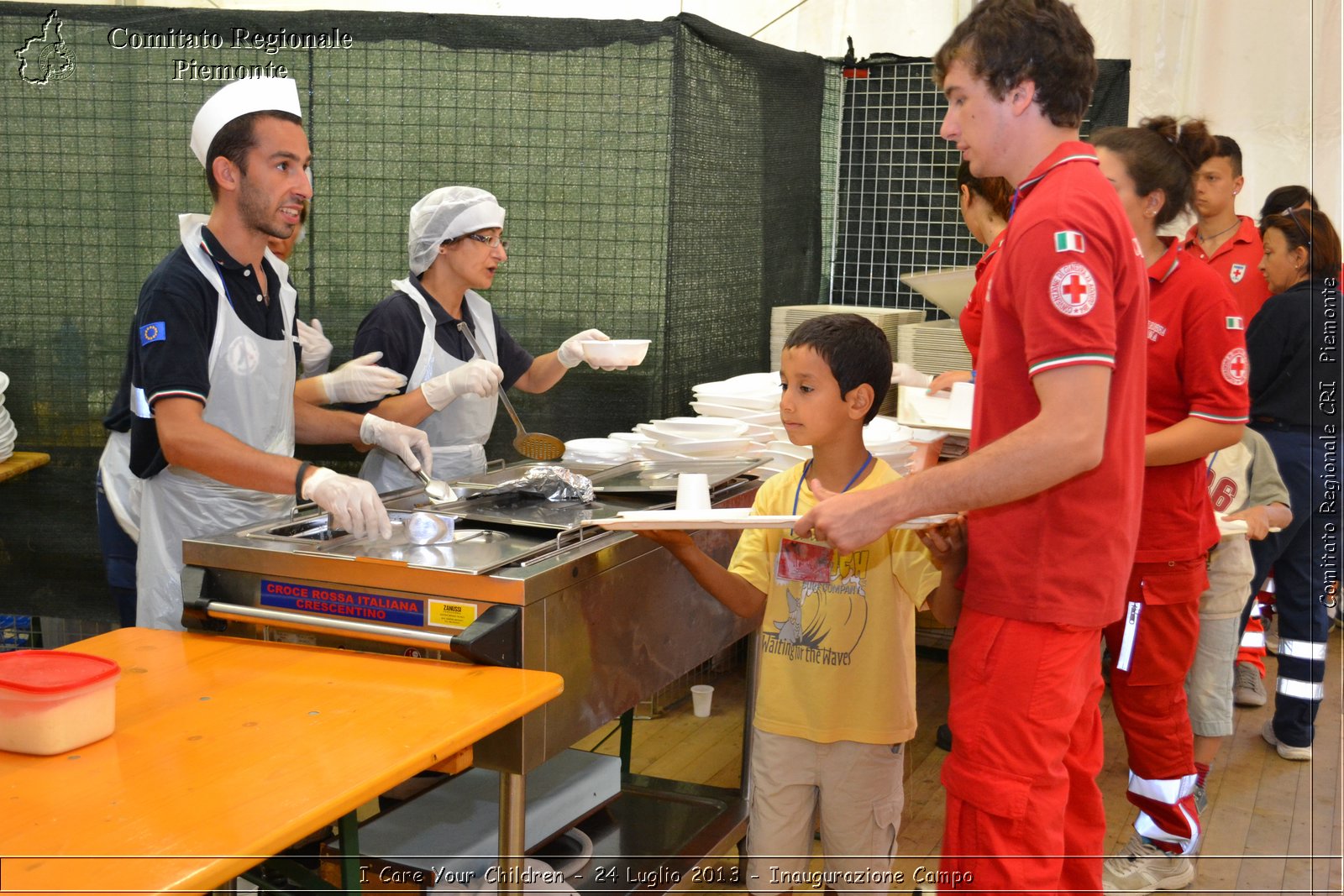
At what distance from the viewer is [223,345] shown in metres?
2.57

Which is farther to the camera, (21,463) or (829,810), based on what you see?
(21,463)

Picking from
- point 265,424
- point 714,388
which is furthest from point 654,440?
point 265,424

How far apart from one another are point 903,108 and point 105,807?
4.13 meters

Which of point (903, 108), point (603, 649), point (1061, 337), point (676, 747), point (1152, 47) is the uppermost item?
point (1152, 47)

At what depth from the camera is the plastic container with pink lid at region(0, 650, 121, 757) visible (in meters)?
1.50

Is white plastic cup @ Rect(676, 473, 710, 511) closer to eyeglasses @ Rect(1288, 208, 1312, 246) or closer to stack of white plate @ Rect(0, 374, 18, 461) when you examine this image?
stack of white plate @ Rect(0, 374, 18, 461)

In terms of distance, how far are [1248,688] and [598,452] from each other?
3.05 m

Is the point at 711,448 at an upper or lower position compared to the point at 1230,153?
lower

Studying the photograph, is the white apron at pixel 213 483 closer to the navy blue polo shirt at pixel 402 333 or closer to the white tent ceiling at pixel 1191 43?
the navy blue polo shirt at pixel 402 333

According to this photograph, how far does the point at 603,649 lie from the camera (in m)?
2.15

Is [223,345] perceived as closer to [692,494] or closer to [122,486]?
[122,486]

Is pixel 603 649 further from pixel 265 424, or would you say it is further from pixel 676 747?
pixel 676 747

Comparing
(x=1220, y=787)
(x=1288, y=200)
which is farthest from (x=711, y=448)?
(x=1288, y=200)

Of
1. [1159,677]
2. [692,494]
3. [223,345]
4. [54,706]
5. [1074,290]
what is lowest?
[1159,677]
